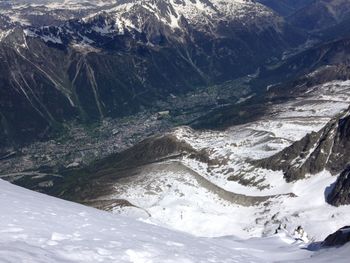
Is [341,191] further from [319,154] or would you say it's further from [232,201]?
[232,201]

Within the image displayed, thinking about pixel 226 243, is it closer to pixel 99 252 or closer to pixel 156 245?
pixel 156 245

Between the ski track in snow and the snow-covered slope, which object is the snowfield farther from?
the ski track in snow

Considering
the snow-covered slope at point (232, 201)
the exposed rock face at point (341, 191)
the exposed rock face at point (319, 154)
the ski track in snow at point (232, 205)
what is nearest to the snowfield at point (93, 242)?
the snow-covered slope at point (232, 201)

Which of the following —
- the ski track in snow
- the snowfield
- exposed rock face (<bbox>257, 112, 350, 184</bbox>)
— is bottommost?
the ski track in snow

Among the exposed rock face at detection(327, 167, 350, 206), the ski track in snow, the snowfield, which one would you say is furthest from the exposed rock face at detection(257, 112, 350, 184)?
the snowfield

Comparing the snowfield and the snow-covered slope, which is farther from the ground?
the snowfield

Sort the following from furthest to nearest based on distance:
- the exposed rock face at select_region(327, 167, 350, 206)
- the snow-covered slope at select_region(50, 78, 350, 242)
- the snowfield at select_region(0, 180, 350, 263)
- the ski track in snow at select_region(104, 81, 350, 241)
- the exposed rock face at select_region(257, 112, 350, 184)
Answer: the exposed rock face at select_region(257, 112, 350, 184)
the exposed rock face at select_region(327, 167, 350, 206)
the snow-covered slope at select_region(50, 78, 350, 242)
the ski track in snow at select_region(104, 81, 350, 241)
the snowfield at select_region(0, 180, 350, 263)

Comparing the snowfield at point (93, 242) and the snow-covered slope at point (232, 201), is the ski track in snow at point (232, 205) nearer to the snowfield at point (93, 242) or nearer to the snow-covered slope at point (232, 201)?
the snow-covered slope at point (232, 201)

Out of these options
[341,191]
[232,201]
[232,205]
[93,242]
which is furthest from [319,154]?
[93,242]
